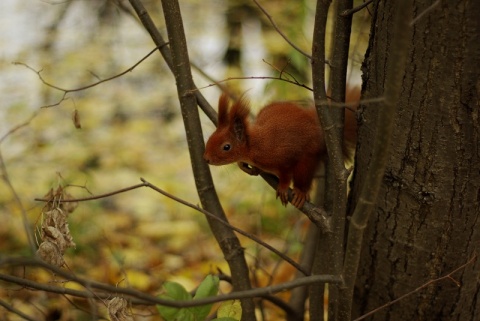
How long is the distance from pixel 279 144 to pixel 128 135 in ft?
10.4

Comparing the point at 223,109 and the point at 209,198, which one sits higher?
the point at 223,109

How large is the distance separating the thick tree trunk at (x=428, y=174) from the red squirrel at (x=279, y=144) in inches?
11.2

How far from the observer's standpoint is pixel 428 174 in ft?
4.09

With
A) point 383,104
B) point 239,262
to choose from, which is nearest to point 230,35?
point 239,262

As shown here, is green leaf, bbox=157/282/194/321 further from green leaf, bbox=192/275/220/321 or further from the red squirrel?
the red squirrel

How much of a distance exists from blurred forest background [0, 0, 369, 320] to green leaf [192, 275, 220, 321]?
36.2 inches

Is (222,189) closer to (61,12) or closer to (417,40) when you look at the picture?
(61,12)

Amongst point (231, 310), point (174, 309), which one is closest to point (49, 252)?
point (174, 309)

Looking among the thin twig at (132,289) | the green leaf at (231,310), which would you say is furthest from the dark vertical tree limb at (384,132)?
the green leaf at (231,310)

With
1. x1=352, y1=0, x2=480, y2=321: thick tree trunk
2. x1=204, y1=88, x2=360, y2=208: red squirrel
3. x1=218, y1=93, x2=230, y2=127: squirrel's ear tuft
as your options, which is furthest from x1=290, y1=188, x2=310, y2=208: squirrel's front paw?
x1=218, y1=93, x2=230, y2=127: squirrel's ear tuft

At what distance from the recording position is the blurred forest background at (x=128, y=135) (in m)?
2.98

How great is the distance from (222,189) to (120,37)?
2.10 metres

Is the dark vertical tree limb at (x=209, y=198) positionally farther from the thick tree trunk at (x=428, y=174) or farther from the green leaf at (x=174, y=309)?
the thick tree trunk at (x=428, y=174)

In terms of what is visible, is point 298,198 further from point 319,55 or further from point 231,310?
point 319,55
